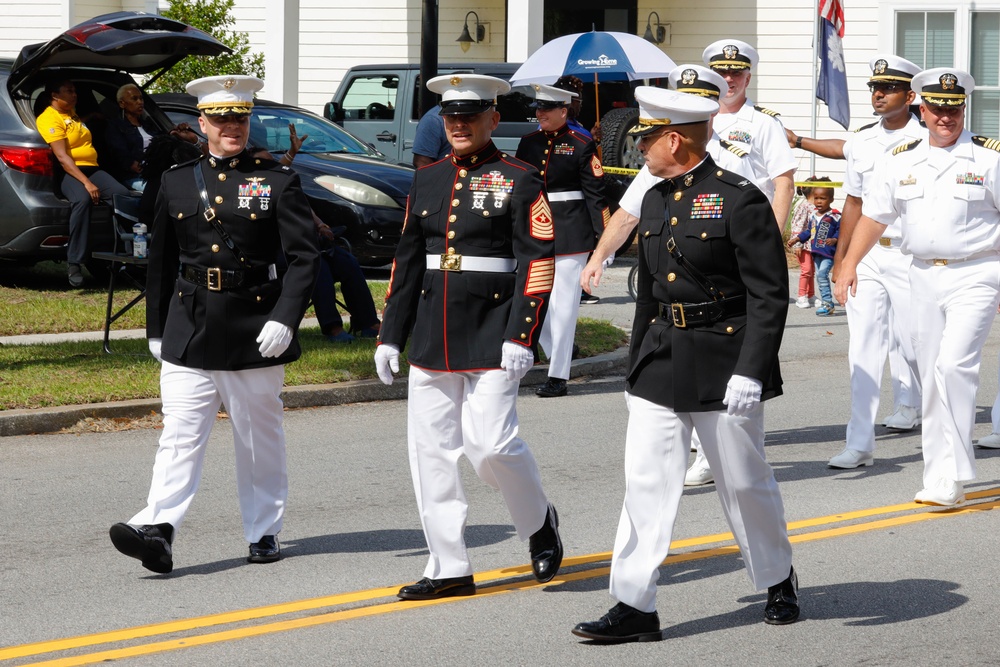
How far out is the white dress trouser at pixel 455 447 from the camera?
5926 millimetres

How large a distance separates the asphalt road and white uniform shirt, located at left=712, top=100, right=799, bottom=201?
169 cm

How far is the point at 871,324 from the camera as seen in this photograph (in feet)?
28.5

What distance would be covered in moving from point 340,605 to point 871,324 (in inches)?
159

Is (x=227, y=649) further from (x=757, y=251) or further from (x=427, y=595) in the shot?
(x=757, y=251)

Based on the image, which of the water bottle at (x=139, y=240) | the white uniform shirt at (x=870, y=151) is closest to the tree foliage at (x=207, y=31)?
the water bottle at (x=139, y=240)

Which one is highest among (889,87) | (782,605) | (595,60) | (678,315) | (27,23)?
(27,23)

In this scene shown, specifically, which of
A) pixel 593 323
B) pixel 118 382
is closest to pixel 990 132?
pixel 593 323

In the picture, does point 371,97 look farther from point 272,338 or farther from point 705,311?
point 705,311

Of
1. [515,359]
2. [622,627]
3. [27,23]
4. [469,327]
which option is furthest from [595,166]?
[27,23]

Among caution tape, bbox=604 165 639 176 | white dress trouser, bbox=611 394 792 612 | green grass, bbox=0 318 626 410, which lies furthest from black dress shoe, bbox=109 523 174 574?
caution tape, bbox=604 165 639 176

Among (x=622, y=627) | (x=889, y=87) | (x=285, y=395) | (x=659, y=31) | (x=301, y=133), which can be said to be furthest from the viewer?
(x=659, y=31)

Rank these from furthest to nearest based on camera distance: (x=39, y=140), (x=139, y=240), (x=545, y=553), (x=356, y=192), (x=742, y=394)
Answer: (x=356, y=192), (x=39, y=140), (x=139, y=240), (x=545, y=553), (x=742, y=394)

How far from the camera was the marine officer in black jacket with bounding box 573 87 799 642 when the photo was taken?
5371 mm

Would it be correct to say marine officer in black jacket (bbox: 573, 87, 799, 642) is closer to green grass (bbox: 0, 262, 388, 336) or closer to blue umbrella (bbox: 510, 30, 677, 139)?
green grass (bbox: 0, 262, 388, 336)
